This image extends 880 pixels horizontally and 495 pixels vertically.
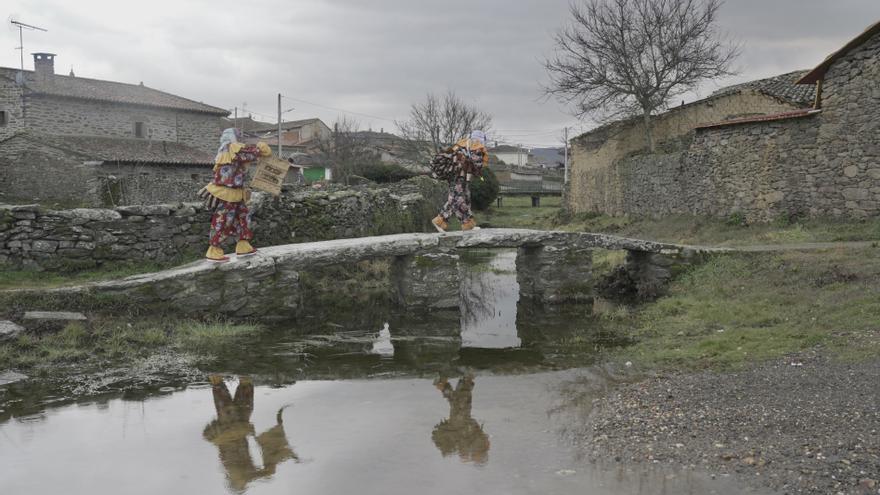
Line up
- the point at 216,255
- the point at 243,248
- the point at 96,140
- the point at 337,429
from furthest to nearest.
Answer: the point at 96,140
the point at 243,248
the point at 216,255
the point at 337,429

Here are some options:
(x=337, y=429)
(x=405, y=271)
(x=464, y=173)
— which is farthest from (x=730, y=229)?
(x=337, y=429)

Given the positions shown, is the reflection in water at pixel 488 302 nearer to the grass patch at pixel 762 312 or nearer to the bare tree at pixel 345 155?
the grass patch at pixel 762 312

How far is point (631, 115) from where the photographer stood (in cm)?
2631

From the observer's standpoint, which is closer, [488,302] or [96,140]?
[488,302]

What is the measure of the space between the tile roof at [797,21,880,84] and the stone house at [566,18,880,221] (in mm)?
21

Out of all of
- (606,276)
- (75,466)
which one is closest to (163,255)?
(75,466)

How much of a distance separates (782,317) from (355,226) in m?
8.71

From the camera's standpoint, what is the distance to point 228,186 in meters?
10.5

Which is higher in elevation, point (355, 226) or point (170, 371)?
point (355, 226)

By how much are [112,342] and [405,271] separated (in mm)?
5096

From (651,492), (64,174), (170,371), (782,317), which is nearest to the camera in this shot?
(651,492)

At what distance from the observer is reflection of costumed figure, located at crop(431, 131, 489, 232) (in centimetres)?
1223

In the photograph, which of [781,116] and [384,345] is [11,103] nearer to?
[384,345]

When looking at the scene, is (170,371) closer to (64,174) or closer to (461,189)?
(461,189)
